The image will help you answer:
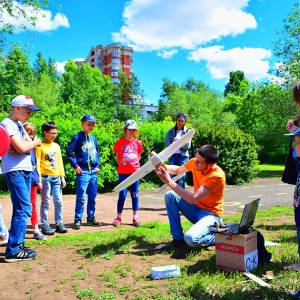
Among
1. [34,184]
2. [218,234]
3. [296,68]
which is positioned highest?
[296,68]

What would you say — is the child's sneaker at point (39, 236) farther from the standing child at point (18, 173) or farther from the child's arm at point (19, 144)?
the child's arm at point (19, 144)

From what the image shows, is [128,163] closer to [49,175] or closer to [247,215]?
[49,175]

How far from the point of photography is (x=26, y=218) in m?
4.48

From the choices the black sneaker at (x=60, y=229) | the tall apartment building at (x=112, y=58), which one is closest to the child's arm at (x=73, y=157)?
the black sneaker at (x=60, y=229)

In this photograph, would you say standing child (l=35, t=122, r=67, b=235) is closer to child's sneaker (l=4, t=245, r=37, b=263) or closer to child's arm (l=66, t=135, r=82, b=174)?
child's arm (l=66, t=135, r=82, b=174)

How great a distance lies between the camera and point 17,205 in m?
4.40

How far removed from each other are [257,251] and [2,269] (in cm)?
296

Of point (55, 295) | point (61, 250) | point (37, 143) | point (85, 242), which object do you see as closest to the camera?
point (55, 295)

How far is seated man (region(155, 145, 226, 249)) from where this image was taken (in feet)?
14.4

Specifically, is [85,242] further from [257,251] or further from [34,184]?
[257,251]

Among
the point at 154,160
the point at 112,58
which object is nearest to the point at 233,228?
the point at 154,160

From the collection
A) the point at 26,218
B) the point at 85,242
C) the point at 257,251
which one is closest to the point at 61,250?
the point at 85,242

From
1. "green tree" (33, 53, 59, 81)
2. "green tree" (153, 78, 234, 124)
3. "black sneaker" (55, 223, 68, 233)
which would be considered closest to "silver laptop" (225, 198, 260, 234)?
Result: "black sneaker" (55, 223, 68, 233)

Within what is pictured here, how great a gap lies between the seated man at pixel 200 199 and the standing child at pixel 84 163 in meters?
2.18
